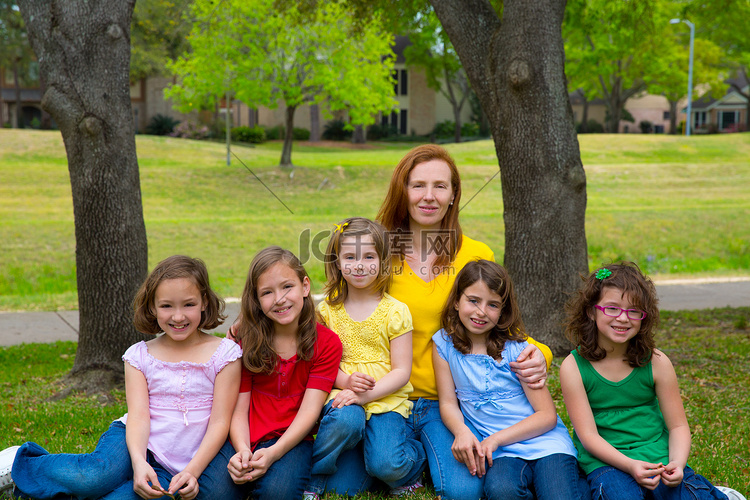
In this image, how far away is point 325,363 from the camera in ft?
9.62

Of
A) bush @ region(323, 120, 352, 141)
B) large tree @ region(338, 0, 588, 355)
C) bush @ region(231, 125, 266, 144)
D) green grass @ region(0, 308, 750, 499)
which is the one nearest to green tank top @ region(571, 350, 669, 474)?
green grass @ region(0, 308, 750, 499)

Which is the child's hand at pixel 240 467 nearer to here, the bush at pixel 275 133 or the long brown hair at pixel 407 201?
the long brown hair at pixel 407 201

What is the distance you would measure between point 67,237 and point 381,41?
11609mm

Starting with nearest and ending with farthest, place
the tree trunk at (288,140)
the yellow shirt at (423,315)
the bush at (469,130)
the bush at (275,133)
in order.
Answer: the yellow shirt at (423,315), the tree trunk at (288,140), the bush at (275,133), the bush at (469,130)

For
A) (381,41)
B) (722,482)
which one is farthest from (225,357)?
(381,41)

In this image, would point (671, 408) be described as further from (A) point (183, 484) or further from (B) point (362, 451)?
(A) point (183, 484)

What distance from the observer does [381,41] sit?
19.9m

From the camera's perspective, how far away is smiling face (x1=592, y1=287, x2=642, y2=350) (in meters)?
2.78

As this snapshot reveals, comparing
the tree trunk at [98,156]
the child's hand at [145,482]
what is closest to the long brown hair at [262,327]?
the child's hand at [145,482]

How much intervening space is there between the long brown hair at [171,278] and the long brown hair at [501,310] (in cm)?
104

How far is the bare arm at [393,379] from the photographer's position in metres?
2.90

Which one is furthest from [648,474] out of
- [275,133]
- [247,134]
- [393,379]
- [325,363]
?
[275,133]

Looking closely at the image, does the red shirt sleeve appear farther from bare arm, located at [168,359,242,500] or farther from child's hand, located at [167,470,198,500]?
child's hand, located at [167,470,198,500]

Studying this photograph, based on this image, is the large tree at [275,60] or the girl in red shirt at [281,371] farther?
the large tree at [275,60]
